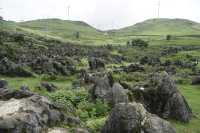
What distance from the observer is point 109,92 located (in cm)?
3803

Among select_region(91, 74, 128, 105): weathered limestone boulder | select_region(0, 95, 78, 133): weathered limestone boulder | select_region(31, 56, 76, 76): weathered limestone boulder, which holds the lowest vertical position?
select_region(31, 56, 76, 76): weathered limestone boulder

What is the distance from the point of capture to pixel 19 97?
92.8 ft

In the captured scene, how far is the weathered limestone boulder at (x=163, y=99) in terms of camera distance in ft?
127

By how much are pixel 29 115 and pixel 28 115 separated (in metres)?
0.07

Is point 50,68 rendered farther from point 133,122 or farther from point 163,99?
point 133,122

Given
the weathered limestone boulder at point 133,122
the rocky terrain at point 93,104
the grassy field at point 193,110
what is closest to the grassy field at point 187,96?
the grassy field at point 193,110

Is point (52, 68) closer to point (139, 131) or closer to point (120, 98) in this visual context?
point (120, 98)

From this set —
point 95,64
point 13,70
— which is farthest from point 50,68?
point 95,64

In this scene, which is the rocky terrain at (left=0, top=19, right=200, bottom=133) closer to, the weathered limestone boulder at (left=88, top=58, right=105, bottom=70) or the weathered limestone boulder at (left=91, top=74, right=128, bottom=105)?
the weathered limestone boulder at (left=91, top=74, right=128, bottom=105)

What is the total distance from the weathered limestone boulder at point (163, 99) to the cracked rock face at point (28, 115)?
49.2 ft

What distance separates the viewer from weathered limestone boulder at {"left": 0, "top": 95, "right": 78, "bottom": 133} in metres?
22.0

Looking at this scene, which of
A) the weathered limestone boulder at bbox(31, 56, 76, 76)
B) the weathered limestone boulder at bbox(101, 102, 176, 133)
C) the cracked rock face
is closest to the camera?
the cracked rock face

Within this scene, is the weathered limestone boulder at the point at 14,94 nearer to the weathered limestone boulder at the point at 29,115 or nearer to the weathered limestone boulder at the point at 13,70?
the weathered limestone boulder at the point at 29,115

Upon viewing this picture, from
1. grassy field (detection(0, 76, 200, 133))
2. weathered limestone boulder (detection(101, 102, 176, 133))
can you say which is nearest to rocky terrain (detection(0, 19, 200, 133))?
weathered limestone boulder (detection(101, 102, 176, 133))
